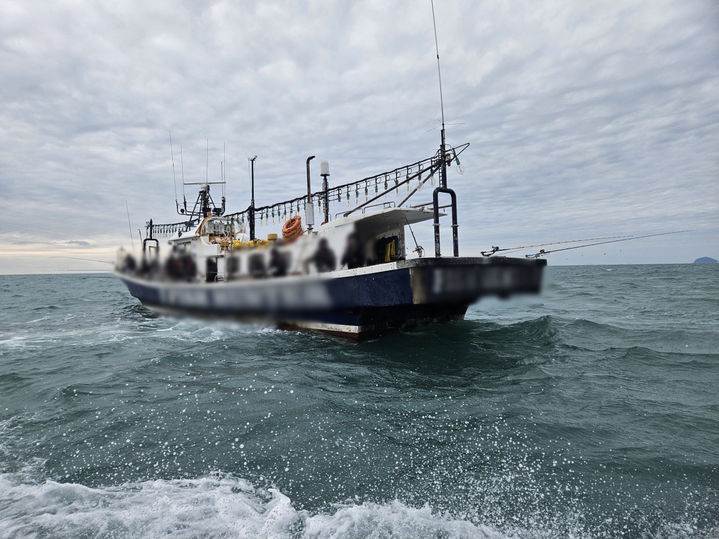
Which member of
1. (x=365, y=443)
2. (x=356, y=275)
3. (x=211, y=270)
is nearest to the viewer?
(x=365, y=443)

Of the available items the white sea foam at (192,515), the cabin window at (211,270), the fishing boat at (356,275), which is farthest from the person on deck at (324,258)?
the white sea foam at (192,515)

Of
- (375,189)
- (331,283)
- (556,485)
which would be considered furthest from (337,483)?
(375,189)

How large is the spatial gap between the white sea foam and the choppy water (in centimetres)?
2

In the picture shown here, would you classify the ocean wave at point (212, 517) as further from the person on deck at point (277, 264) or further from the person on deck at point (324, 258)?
the person on deck at point (277, 264)

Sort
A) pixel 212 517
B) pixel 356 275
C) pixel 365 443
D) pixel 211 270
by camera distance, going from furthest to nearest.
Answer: pixel 211 270 < pixel 356 275 < pixel 365 443 < pixel 212 517

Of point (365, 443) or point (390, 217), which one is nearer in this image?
point (365, 443)

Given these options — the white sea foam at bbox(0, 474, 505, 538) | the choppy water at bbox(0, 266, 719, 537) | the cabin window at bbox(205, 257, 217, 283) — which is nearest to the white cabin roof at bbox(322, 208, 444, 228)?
the choppy water at bbox(0, 266, 719, 537)

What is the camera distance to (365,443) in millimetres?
4812

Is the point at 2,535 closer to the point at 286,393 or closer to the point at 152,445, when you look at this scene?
the point at 152,445

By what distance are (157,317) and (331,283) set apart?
1185 cm

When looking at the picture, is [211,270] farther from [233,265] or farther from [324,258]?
[324,258]

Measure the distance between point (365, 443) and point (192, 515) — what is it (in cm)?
203

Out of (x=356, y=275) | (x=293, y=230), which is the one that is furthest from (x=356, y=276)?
(x=293, y=230)

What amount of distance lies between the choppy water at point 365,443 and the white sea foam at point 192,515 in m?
0.02
